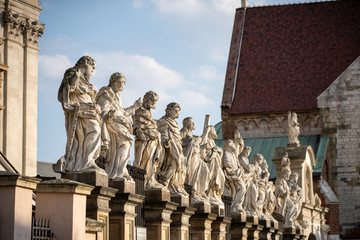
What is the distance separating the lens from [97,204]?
1376cm

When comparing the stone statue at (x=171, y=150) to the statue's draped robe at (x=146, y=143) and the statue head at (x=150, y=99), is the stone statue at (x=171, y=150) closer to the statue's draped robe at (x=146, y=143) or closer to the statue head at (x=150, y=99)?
the statue's draped robe at (x=146, y=143)

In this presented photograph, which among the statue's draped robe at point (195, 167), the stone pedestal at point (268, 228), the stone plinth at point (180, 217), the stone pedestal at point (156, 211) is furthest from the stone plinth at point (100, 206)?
the stone pedestal at point (268, 228)

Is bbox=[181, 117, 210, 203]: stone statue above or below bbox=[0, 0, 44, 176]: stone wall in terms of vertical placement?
below

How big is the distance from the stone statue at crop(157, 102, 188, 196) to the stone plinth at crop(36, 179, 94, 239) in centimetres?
578

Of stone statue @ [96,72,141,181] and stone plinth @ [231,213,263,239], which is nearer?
stone statue @ [96,72,141,181]

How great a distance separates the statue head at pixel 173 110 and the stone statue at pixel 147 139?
121 cm

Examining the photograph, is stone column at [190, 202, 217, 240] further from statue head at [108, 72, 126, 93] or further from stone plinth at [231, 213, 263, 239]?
statue head at [108, 72, 126, 93]

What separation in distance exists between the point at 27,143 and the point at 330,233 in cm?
2626

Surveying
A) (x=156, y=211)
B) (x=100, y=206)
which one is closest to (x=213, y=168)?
(x=156, y=211)

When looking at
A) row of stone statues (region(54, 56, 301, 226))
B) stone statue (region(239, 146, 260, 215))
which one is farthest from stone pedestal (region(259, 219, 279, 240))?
stone statue (region(239, 146, 260, 215))

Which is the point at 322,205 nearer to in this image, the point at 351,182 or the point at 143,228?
the point at 351,182

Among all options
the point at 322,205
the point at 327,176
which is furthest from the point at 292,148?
the point at 327,176

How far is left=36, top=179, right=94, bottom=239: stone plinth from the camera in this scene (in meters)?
11.9

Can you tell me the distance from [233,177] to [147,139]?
24.1ft
